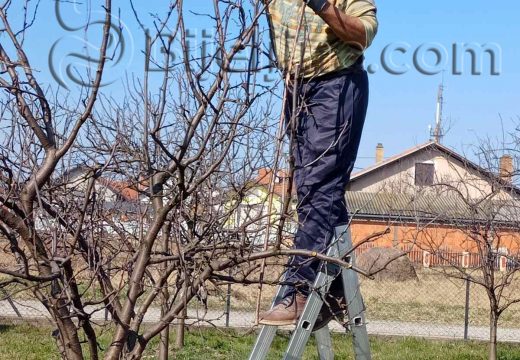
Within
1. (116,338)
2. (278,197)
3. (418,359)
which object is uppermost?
(278,197)

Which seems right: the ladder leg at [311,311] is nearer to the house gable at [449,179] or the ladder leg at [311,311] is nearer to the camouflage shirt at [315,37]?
the camouflage shirt at [315,37]

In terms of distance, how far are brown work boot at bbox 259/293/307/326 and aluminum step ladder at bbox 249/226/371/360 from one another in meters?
0.04

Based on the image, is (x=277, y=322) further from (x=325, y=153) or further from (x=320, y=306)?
(x=325, y=153)

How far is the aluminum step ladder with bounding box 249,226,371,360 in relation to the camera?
3.23m

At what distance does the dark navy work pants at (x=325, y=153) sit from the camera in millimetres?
3238

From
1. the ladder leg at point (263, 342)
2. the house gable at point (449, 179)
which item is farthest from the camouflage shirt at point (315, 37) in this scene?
the house gable at point (449, 179)

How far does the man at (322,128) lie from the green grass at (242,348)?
20.6 feet

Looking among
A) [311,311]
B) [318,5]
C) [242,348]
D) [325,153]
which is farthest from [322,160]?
[242,348]

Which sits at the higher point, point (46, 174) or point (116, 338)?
point (46, 174)

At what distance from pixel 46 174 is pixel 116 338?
0.61 m

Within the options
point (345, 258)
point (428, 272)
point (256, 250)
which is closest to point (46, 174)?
point (256, 250)

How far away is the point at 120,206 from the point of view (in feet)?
17.7

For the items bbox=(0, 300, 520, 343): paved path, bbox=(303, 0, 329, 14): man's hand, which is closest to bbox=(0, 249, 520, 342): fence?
bbox=(0, 300, 520, 343): paved path

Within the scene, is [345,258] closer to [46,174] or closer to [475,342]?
[46,174]
